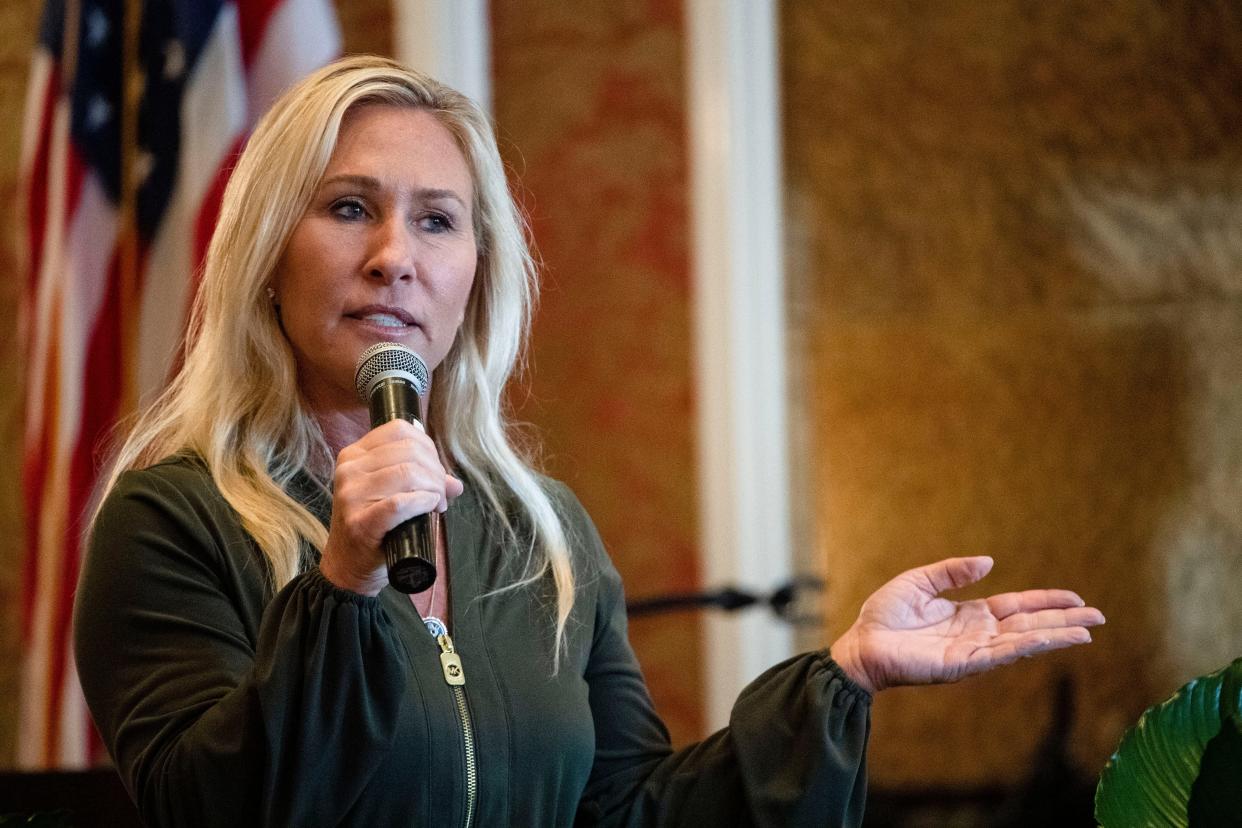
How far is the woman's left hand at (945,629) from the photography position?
1.38 metres

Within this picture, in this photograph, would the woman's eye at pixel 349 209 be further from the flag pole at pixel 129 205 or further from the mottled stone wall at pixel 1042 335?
the mottled stone wall at pixel 1042 335

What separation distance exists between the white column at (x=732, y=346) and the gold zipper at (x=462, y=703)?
2.41 m

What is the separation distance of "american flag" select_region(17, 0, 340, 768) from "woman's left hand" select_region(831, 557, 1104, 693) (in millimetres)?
1436

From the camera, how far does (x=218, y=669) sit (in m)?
1.31

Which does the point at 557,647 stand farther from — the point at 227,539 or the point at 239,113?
the point at 239,113

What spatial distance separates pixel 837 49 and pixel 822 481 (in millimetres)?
1243

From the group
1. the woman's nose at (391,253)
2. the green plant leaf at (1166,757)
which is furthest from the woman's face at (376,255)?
the green plant leaf at (1166,757)

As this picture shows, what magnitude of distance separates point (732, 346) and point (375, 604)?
2.74 m

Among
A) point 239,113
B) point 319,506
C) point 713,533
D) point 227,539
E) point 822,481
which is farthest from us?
point 822,481

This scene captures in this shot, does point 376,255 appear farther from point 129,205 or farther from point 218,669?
point 129,205

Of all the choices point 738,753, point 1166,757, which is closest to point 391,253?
point 738,753

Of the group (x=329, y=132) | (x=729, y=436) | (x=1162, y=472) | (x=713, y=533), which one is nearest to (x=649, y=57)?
(x=729, y=436)

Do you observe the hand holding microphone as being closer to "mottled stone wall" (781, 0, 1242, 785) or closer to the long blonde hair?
the long blonde hair

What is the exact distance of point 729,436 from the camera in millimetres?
3875
